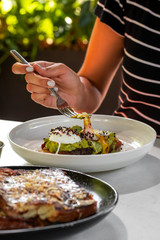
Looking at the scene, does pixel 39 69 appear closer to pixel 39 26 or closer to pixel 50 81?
pixel 50 81

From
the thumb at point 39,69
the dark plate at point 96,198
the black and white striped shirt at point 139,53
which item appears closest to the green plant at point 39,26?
the black and white striped shirt at point 139,53

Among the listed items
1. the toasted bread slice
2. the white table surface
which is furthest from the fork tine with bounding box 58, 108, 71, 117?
the toasted bread slice

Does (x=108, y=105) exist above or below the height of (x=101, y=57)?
below

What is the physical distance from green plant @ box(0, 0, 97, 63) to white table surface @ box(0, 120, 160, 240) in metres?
2.45

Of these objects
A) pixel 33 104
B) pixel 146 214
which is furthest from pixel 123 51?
pixel 33 104

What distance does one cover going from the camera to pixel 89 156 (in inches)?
35.2

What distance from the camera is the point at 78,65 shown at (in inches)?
135

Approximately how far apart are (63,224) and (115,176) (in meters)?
0.38

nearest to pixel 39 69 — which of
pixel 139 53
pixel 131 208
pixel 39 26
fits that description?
pixel 139 53

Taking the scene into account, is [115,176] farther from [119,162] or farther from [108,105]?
[108,105]

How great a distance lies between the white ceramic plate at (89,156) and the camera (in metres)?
0.91

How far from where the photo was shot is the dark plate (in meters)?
0.59

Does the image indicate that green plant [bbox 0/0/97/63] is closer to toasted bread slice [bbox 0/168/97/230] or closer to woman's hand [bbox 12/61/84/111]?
woman's hand [bbox 12/61/84/111]

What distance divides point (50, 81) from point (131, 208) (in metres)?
0.55
